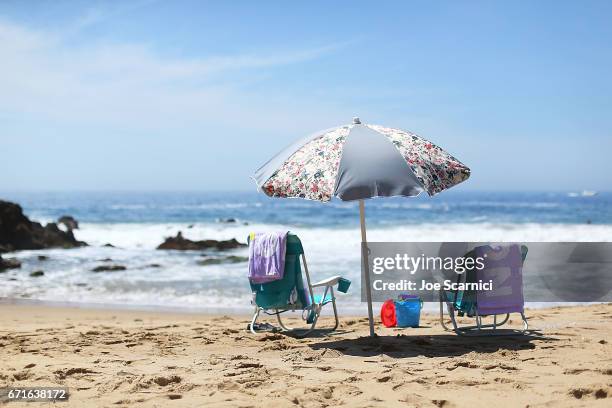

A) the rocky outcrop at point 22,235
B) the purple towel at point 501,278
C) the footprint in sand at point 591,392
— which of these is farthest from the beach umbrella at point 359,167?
the rocky outcrop at point 22,235

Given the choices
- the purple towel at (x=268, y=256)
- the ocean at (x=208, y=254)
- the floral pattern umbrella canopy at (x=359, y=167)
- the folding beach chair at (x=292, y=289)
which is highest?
the floral pattern umbrella canopy at (x=359, y=167)

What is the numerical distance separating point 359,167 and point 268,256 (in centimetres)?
153

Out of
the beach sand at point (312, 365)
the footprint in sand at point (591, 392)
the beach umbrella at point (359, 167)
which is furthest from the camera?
the beach umbrella at point (359, 167)

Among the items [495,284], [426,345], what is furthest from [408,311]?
[495,284]

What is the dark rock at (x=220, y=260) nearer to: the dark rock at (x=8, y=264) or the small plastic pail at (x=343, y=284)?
the dark rock at (x=8, y=264)

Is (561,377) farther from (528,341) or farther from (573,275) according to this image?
(573,275)

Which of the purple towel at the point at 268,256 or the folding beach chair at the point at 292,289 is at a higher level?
the purple towel at the point at 268,256

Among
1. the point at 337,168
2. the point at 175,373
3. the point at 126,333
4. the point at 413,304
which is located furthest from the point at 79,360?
the point at 413,304

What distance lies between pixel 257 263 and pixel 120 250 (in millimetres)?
15176

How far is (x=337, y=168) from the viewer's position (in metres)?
5.38

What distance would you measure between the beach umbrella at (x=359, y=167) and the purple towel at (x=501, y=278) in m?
0.79

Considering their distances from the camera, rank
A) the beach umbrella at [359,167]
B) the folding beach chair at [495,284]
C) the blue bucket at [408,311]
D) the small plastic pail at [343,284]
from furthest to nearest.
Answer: the blue bucket at [408,311], the small plastic pail at [343,284], the folding beach chair at [495,284], the beach umbrella at [359,167]

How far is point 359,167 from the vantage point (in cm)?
534

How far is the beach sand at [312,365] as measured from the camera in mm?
4059
